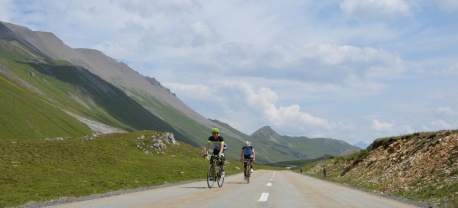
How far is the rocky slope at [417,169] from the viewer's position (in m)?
23.7

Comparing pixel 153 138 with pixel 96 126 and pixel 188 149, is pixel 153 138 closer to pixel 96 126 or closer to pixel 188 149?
pixel 188 149

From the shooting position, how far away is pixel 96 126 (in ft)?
591

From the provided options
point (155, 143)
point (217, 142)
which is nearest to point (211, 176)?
point (217, 142)

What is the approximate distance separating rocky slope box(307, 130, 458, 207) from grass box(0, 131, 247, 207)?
18963 millimetres

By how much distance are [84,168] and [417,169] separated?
3798 centimetres

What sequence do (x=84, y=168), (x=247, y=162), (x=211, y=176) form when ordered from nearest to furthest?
1. (x=211, y=176)
2. (x=247, y=162)
3. (x=84, y=168)

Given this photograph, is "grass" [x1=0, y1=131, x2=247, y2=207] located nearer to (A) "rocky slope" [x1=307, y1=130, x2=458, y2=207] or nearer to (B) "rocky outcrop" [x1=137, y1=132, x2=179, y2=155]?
(B) "rocky outcrop" [x1=137, y1=132, x2=179, y2=155]

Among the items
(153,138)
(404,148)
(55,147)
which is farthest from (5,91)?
(404,148)

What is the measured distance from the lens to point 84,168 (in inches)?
2045

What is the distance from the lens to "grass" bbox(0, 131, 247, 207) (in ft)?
98.7

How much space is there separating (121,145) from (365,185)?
60.6m

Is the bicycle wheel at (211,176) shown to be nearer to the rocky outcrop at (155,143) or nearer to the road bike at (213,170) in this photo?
the road bike at (213,170)

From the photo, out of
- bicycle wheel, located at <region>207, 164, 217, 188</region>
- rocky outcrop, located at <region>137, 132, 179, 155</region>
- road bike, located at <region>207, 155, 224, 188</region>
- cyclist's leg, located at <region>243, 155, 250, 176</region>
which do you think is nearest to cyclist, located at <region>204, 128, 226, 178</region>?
road bike, located at <region>207, 155, 224, 188</region>

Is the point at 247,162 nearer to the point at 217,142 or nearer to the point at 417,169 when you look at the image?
the point at 217,142
